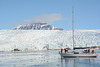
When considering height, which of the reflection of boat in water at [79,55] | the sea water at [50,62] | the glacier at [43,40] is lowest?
the sea water at [50,62]

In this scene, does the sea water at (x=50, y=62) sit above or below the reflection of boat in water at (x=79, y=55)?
below

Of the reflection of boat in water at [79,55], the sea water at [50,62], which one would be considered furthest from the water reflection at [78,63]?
the reflection of boat in water at [79,55]

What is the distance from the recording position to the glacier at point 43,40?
38406mm

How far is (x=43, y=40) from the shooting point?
42625 millimetres

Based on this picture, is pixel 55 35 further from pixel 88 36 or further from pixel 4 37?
pixel 4 37

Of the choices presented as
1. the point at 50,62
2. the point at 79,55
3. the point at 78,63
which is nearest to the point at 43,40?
the point at 79,55

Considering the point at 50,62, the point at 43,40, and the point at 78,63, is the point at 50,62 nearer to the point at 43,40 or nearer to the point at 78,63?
the point at 78,63

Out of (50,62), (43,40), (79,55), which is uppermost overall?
(43,40)

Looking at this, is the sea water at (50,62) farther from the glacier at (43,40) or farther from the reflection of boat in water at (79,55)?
the glacier at (43,40)

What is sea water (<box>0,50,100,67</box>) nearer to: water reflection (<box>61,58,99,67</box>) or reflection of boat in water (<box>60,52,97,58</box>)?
water reflection (<box>61,58,99,67</box>)

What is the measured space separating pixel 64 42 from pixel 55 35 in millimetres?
5120

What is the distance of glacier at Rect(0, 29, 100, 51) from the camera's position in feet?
126

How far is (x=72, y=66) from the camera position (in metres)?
14.4

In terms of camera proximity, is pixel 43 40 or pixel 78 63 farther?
pixel 43 40
